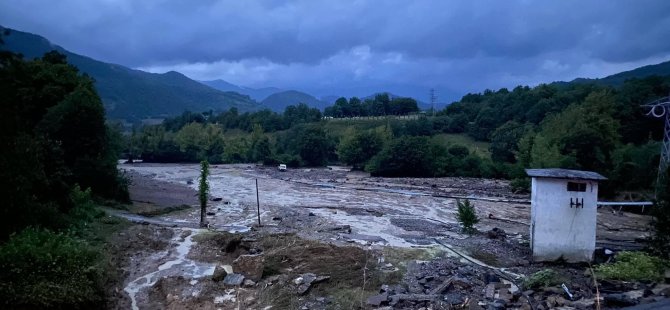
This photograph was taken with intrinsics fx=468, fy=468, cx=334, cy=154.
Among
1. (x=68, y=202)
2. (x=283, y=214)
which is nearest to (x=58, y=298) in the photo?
(x=68, y=202)

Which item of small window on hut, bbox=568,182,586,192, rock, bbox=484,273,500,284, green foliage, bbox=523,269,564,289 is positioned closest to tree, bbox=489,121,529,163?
small window on hut, bbox=568,182,586,192

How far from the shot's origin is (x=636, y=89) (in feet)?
224

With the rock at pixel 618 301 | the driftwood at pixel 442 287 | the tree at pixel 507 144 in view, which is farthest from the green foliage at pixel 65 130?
the tree at pixel 507 144

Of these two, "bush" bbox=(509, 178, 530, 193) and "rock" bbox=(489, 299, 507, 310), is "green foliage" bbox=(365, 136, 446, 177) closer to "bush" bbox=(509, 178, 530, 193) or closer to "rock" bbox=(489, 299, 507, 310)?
"bush" bbox=(509, 178, 530, 193)

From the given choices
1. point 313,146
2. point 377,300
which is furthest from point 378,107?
point 377,300

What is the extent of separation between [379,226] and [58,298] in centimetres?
1903

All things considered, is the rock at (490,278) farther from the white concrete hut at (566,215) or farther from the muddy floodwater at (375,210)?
the muddy floodwater at (375,210)

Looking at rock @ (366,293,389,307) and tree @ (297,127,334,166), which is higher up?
tree @ (297,127,334,166)

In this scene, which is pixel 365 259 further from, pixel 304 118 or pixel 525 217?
pixel 304 118

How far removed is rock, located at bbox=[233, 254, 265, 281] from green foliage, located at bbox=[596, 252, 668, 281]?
38.6 ft

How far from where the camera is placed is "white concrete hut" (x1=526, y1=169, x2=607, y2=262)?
17641 millimetres

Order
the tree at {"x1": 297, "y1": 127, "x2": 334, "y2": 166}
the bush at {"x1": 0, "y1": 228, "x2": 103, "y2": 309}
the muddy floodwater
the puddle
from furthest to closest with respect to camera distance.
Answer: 1. the tree at {"x1": 297, "y1": 127, "x2": 334, "y2": 166}
2. the muddy floodwater
3. the puddle
4. the bush at {"x1": 0, "y1": 228, "x2": 103, "y2": 309}

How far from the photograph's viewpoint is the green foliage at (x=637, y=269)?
15141 millimetres

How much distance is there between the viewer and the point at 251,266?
17.4 meters
